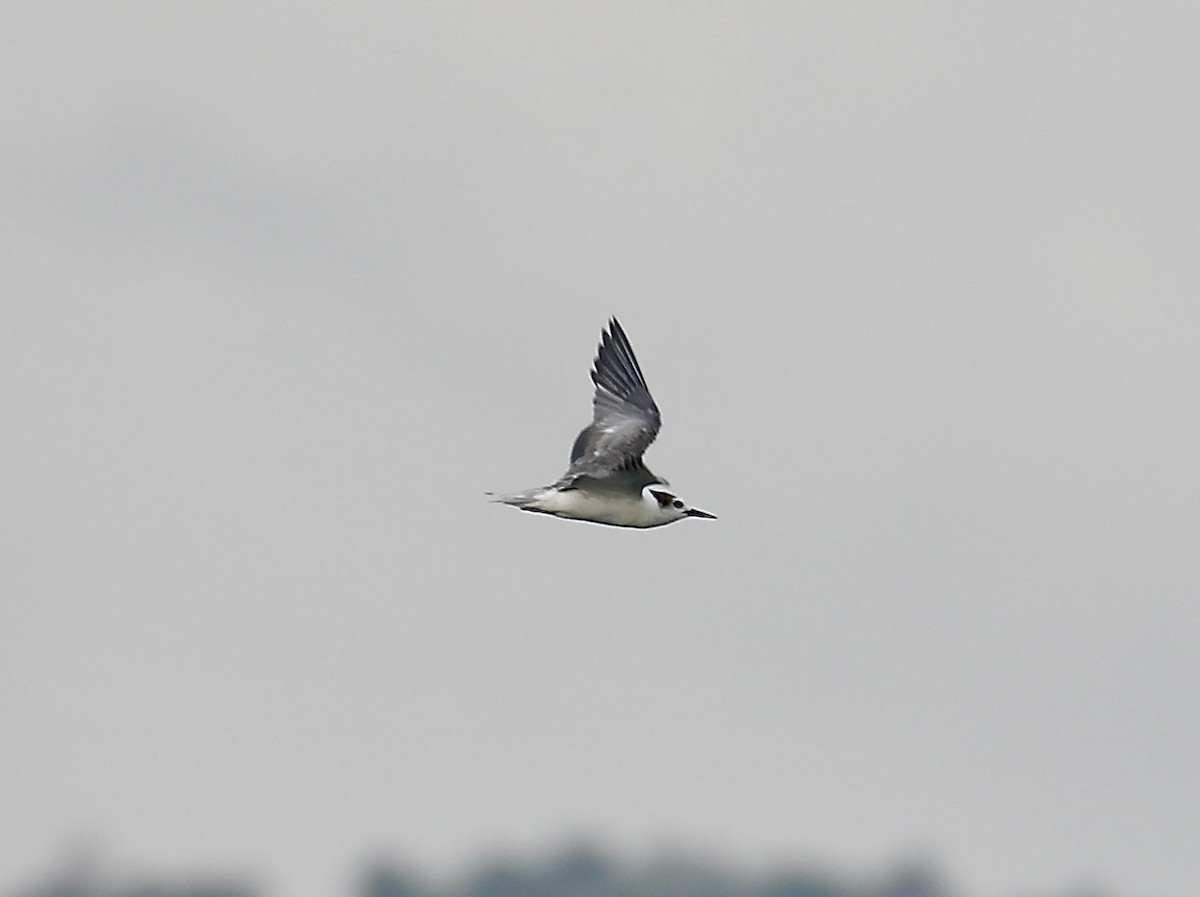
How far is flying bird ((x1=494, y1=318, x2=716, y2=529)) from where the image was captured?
17.9 meters

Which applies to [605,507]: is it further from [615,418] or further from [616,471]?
[615,418]

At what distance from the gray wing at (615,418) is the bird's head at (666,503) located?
1.61ft

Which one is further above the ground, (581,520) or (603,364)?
(603,364)

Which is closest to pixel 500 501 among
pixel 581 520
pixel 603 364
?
pixel 581 520

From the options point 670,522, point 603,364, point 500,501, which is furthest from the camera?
point 603,364

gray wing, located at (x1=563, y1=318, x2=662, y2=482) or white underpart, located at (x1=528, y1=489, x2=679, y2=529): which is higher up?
gray wing, located at (x1=563, y1=318, x2=662, y2=482)

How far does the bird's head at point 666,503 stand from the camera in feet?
61.5

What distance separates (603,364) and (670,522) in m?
2.38

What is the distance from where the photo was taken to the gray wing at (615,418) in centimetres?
1786

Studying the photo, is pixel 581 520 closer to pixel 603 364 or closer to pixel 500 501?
pixel 500 501

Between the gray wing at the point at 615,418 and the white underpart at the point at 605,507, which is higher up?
the gray wing at the point at 615,418

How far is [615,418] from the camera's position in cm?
1978

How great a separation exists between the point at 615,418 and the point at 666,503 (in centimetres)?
122

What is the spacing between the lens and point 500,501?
17797 millimetres
